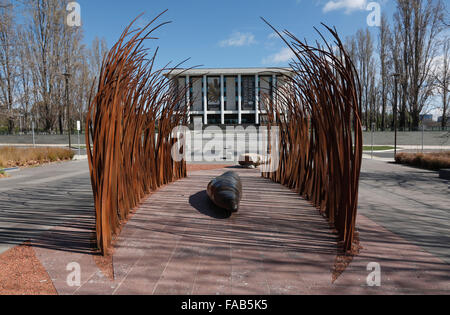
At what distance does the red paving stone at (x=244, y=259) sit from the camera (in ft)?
8.24

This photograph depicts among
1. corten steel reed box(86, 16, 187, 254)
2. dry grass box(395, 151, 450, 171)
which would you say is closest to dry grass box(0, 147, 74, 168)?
corten steel reed box(86, 16, 187, 254)

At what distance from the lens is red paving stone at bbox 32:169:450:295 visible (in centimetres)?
251

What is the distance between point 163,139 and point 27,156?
9960 millimetres

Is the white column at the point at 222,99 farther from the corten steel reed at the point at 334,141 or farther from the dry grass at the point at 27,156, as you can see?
the corten steel reed at the point at 334,141

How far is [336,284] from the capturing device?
2553 millimetres

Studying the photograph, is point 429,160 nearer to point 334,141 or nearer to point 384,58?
point 334,141

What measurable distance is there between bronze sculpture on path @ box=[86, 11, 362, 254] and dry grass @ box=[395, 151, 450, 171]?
741 cm

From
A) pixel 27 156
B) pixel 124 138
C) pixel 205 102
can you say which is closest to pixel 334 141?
pixel 124 138

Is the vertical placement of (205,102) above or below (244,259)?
above

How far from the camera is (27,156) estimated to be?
13.2m

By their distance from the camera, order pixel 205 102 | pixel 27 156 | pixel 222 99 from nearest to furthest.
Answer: pixel 27 156, pixel 205 102, pixel 222 99
